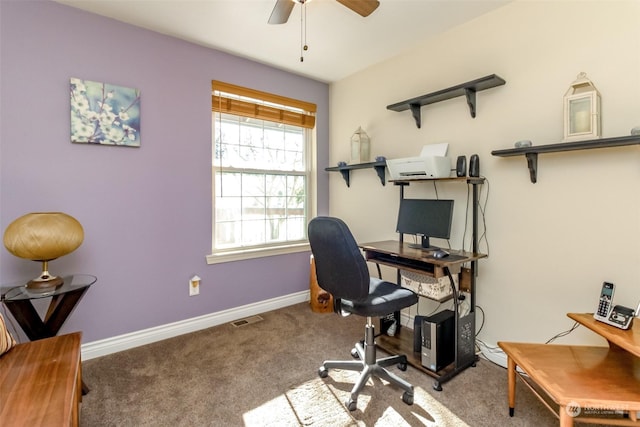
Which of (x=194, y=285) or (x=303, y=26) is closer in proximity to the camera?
(x=303, y=26)

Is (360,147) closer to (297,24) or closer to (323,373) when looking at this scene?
(297,24)

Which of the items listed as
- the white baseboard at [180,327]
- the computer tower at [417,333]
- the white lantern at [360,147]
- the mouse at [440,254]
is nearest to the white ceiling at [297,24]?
the white lantern at [360,147]

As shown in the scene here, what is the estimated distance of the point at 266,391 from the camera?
6.02 feet

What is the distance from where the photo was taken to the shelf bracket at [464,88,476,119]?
2.17 metres

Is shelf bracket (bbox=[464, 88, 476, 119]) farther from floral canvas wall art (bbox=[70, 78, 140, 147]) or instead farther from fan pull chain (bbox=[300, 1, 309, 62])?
floral canvas wall art (bbox=[70, 78, 140, 147])

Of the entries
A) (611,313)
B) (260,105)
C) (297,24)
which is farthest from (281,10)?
(611,313)

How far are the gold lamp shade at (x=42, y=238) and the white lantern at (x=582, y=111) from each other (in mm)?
2949

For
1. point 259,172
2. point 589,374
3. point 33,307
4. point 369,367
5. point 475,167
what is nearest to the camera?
point 589,374

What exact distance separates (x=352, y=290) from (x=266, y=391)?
0.82 metres

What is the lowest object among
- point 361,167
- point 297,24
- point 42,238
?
point 42,238

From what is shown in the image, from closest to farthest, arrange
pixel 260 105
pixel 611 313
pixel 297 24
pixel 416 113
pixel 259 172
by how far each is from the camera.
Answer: pixel 611 313, pixel 297 24, pixel 416 113, pixel 260 105, pixel 259 172

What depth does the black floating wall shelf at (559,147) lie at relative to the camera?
59.0 inches

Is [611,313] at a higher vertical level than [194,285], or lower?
higher

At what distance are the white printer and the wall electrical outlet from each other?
6.26ft
